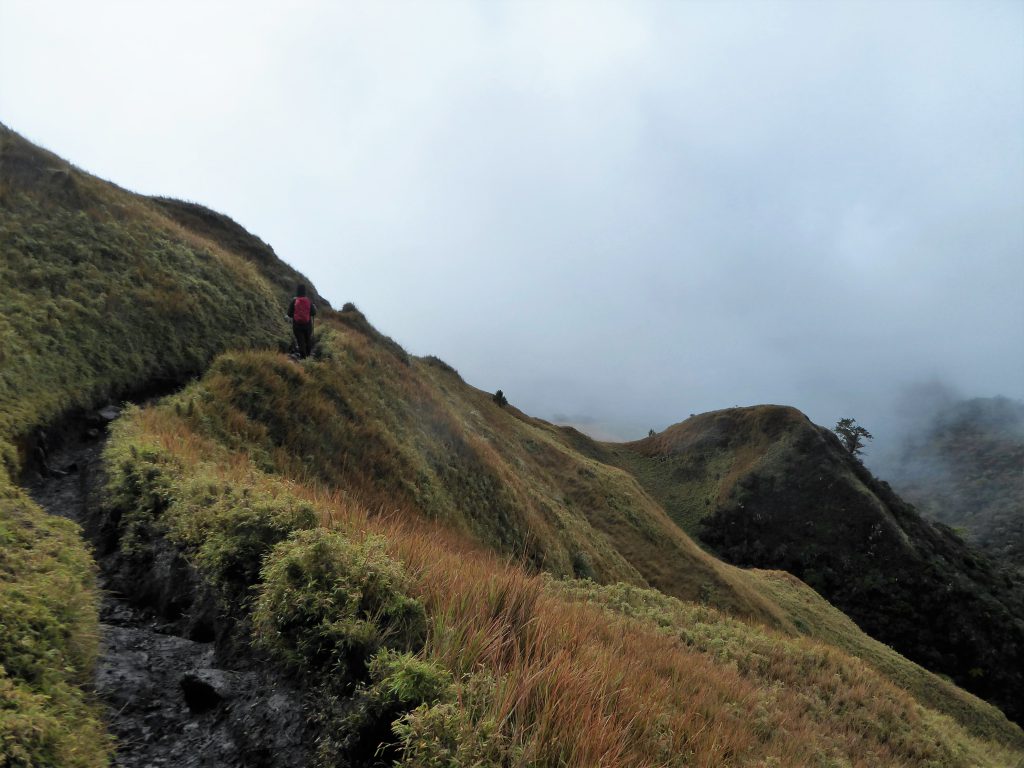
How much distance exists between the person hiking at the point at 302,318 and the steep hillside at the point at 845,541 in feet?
170

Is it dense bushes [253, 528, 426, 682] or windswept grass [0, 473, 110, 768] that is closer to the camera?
windswept grass [0, 473, 110, 768]

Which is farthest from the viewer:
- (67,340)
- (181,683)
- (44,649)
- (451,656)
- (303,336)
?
(303,336)

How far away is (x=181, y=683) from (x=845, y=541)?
63.3m

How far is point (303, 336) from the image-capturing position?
18750mm

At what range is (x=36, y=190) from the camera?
55.6ft

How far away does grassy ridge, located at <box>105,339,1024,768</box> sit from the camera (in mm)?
3756

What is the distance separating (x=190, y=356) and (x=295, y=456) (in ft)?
17.7

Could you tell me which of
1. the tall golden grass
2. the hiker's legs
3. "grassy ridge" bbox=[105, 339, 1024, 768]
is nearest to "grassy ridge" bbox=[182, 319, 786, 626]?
the hiker's legs

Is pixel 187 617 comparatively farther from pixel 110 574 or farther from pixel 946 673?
pixel 946 673

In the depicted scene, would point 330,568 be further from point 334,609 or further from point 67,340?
point 67,340

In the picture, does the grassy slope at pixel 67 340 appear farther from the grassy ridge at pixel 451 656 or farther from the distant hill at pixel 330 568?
the grassy ridge at pixel 451 656

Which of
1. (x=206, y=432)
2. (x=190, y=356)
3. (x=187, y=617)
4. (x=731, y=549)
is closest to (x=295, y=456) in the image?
(x=206, y=432)

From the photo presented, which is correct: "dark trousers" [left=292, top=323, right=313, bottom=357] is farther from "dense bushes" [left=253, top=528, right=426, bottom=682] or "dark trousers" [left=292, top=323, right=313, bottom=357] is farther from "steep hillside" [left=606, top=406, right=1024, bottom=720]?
"steep hillside" [left=606, top=406, right=1024, bottom=720]

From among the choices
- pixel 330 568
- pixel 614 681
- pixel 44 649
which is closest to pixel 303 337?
pixel 330 568
